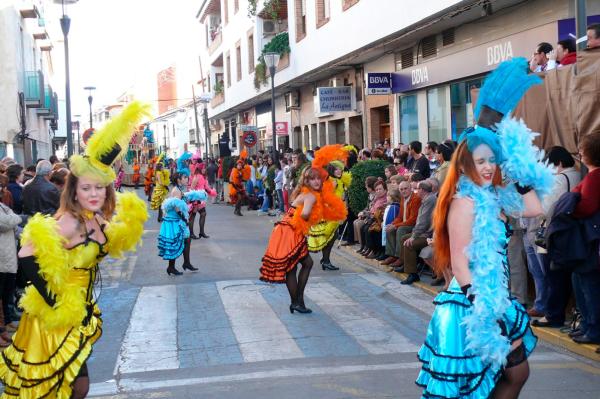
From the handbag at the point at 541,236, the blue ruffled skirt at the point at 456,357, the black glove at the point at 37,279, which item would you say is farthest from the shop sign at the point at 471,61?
the black glove at the point at 37,279

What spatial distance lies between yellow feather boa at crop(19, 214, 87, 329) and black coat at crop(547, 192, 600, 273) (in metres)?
4.56

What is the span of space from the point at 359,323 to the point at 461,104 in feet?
31.8

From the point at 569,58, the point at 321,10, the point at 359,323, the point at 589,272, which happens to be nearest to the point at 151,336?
the point at 359,323

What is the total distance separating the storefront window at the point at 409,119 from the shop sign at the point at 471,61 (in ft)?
1.11

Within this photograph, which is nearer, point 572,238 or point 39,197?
point 572,238

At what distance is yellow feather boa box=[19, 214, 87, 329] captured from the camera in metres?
4.38

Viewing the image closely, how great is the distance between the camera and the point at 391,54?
20.7 meters

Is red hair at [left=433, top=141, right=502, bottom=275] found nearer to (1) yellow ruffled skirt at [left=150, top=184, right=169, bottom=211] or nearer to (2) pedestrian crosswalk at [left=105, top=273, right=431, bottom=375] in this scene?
(2) pedestrian crosswalk at [left=105, top=273, right=431, bottom=375]

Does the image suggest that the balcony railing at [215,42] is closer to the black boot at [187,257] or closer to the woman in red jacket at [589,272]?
the black boot at [187,257]

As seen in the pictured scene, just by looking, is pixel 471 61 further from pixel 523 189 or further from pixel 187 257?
pixel 523 189

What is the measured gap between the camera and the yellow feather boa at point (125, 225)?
484 cm

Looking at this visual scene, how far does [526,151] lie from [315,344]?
12.9 ft

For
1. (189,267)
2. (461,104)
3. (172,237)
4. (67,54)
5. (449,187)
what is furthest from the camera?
(67,54)

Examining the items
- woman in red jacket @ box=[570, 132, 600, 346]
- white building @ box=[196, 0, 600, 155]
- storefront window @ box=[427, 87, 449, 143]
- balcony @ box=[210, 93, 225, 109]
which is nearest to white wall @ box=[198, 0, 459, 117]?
white building @ box=[196, 0, 600, 155]
